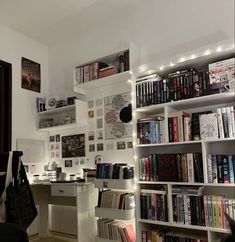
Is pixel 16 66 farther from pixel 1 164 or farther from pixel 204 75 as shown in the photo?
pixel 204 75

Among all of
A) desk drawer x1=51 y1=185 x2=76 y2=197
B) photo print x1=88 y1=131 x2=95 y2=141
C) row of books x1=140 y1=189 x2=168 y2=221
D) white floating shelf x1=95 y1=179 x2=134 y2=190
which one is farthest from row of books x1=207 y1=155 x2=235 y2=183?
photo print x1=88 y1=131 x2=95 y2=141

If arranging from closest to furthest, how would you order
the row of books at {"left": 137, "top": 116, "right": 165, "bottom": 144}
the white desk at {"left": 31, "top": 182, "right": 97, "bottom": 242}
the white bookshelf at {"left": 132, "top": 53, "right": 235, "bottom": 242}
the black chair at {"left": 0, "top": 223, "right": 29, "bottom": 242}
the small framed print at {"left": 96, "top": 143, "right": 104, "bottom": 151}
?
the black chair at {"left": 0, "top": 223, "right": 29, "bottom": 242}, the white bookshelf at {"left": 132, "top": 53, "right": 235, "bottom": 242}, the row of books at {"left": 137, "top": 116, "right": 165, "bottom": 144}, the white desk at {"left": 31, "top": 182, "right": 97, "bottom": 242}, the small framed print at {"left": 96, "top": 143, "right": 104, "bottom": 151}

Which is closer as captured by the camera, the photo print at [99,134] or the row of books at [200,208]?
the row of books at [200,208]

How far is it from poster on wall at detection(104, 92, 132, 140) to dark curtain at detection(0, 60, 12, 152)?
1.26 m

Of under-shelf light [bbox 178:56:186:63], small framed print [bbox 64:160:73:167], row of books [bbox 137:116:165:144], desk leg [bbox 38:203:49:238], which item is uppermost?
under-shelf light [bbox 178:56:186:63]

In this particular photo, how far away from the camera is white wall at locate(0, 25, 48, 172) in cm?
339

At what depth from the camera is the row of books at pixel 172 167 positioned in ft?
7.05

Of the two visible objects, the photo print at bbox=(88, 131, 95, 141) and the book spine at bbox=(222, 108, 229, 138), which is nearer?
the book spine at bbox=(222, 108, 229, 138)

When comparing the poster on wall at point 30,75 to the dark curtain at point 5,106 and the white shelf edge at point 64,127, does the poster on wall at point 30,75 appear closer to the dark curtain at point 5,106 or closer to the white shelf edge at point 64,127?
the dark curtain at point 5,106

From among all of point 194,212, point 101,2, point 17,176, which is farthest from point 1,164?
point 101,2

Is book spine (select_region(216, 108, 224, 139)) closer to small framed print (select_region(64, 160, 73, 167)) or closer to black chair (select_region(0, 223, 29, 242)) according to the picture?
black chair (select_region(0, 223, 29, 242))

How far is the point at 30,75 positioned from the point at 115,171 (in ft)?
6.49

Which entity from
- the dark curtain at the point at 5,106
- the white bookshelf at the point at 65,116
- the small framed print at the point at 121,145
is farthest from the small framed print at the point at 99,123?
the dark curtain at the point at 5,106

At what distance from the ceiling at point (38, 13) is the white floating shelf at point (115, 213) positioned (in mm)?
2322
